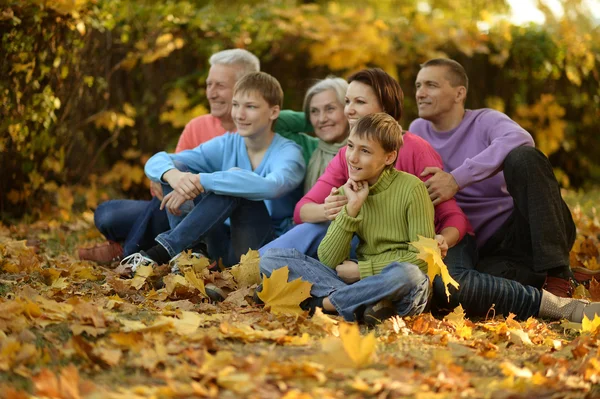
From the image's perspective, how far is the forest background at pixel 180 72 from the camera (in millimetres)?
5418

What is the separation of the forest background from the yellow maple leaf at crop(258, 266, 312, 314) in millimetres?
2716

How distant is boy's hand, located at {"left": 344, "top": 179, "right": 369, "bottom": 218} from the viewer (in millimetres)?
3330

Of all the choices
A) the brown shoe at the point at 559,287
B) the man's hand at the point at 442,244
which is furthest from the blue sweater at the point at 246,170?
the brown shoe at the point at 559,287

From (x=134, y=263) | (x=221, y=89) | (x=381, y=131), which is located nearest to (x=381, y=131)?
(x=381, y=131)

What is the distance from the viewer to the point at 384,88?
3773mm

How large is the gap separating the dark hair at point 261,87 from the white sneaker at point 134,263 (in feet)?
3.43

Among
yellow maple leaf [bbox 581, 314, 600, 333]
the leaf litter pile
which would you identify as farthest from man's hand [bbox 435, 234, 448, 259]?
yellow maple leaf [bbox 581, 314, 600, 333]

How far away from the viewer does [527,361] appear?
277cm

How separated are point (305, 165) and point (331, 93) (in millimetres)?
428

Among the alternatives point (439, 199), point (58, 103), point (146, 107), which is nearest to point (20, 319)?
point (439, 199)

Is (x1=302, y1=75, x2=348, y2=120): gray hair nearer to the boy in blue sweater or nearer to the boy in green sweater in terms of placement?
the boy in blue sweater

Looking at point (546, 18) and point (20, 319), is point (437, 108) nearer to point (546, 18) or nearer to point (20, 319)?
point (20, 319)

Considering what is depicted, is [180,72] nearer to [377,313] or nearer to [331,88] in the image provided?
[331,88]

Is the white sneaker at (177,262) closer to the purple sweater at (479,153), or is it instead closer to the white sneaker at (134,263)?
the white sneaker at (134,263)
